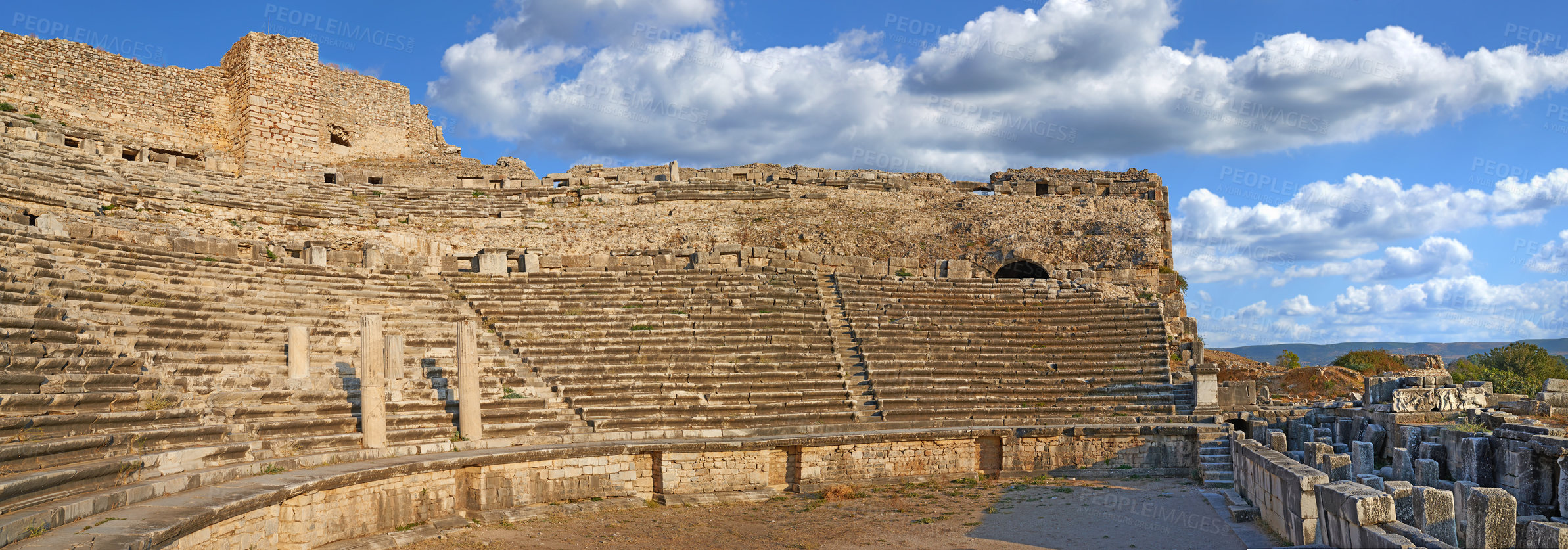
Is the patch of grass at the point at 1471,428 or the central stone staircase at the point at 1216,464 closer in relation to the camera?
the patch of grass at the point at 1471,428

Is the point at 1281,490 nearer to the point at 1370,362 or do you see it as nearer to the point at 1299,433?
the point at 1299,433

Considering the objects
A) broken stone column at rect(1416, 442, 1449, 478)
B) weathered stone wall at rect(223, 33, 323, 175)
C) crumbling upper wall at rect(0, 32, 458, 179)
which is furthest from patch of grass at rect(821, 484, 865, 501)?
weathered stone wall at rect(223, 33, 323, 175)

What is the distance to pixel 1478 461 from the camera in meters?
9.21

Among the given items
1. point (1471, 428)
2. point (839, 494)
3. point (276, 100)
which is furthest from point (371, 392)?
point (276, 100)

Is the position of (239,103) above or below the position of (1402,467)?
above

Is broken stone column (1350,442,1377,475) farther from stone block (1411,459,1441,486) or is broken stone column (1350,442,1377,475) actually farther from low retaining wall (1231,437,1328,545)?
stone block (1411,459,1441,486)

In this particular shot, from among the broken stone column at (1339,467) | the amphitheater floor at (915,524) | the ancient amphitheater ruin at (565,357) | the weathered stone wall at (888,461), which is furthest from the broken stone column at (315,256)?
the broken stone column at (1339,467)

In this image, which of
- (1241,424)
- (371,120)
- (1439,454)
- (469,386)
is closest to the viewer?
(1439,454)

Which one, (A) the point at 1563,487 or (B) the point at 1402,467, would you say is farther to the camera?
(B) the point at 1402,467

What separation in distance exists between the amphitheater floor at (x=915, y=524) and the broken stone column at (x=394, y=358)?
303 cm

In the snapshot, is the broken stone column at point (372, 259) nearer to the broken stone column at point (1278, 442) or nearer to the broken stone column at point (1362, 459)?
the broken stone column at point (1278, 442)

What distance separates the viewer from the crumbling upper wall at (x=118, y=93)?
25.4 metres

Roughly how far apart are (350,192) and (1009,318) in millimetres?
16889

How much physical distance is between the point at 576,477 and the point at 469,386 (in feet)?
6.04
